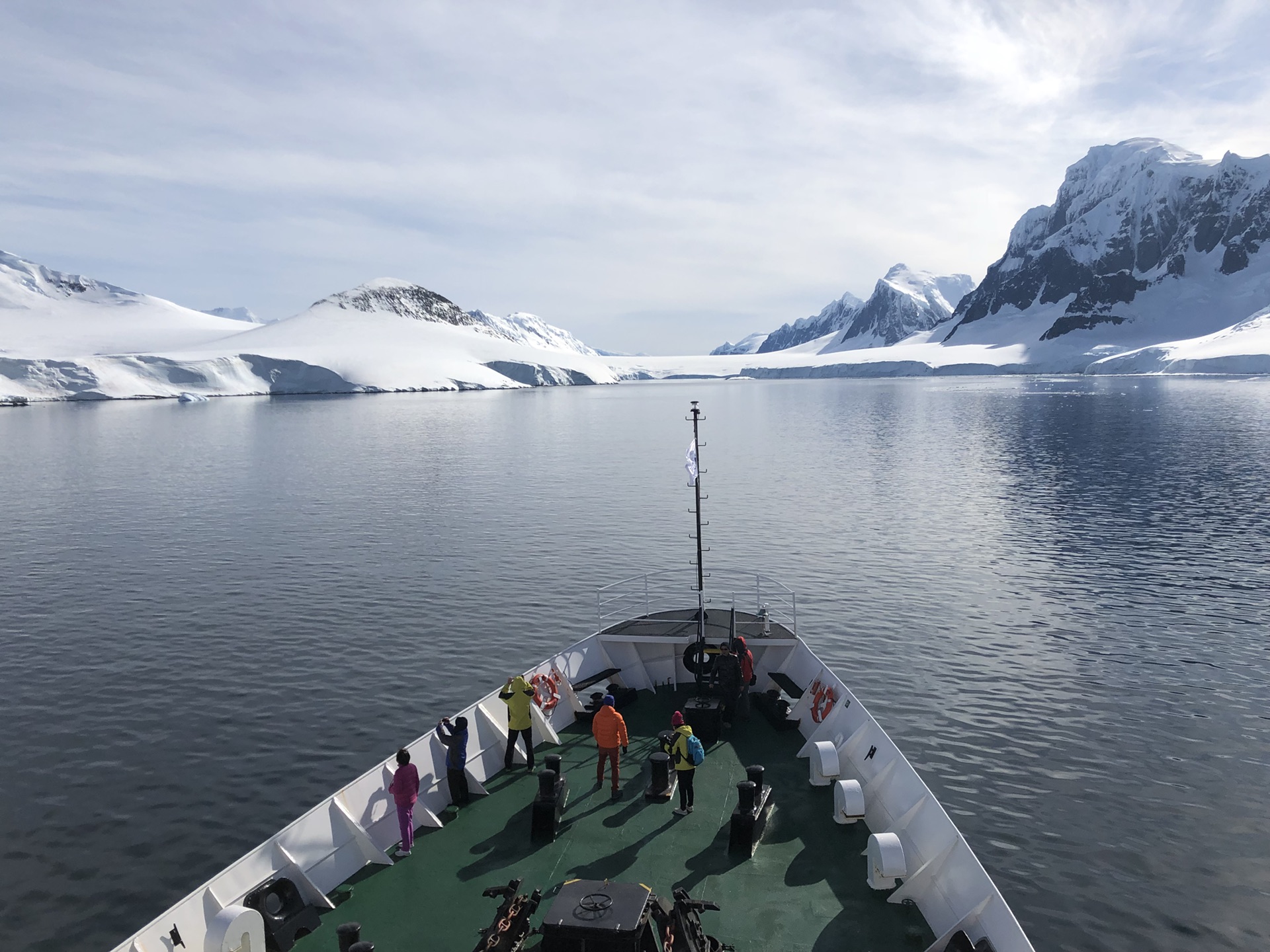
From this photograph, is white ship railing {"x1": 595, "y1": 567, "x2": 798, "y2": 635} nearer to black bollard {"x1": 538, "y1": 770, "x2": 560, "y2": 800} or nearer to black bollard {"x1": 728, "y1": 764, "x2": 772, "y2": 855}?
black bollard {"x1": 538, "y1": 770, "x2": 560, "y2": 800}

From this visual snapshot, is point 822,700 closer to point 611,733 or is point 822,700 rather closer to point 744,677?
point 744,677

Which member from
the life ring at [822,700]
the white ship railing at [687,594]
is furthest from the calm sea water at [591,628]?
the life ring at [822,700]

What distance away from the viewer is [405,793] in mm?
15461

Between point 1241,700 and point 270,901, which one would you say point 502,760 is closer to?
point 270,901

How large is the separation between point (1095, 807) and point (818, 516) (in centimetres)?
3710

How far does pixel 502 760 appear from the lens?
61.9 ft

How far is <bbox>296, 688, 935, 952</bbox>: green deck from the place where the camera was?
13.4 m

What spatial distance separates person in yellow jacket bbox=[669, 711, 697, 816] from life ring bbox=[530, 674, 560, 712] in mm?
4850

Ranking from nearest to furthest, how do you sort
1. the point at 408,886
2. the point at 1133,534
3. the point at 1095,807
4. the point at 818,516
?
the point at 408,886 < the point at 1095,807 < the point at 1133,534 < the point at 818,516

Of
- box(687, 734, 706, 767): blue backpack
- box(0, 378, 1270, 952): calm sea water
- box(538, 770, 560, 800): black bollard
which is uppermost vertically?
box(687, 734, 706, 767): blue backpack

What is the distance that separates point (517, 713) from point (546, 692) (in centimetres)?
258

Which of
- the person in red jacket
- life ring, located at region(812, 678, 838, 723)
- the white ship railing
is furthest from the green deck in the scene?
the white ship railing

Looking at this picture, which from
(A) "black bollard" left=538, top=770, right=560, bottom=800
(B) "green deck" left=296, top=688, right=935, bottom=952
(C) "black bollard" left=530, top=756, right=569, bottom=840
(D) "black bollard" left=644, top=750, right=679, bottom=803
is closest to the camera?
(B) "green deck" left=296, top=688, right=935, bottom=952

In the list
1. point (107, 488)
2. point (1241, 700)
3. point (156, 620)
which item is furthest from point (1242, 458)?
point (107, 488)
